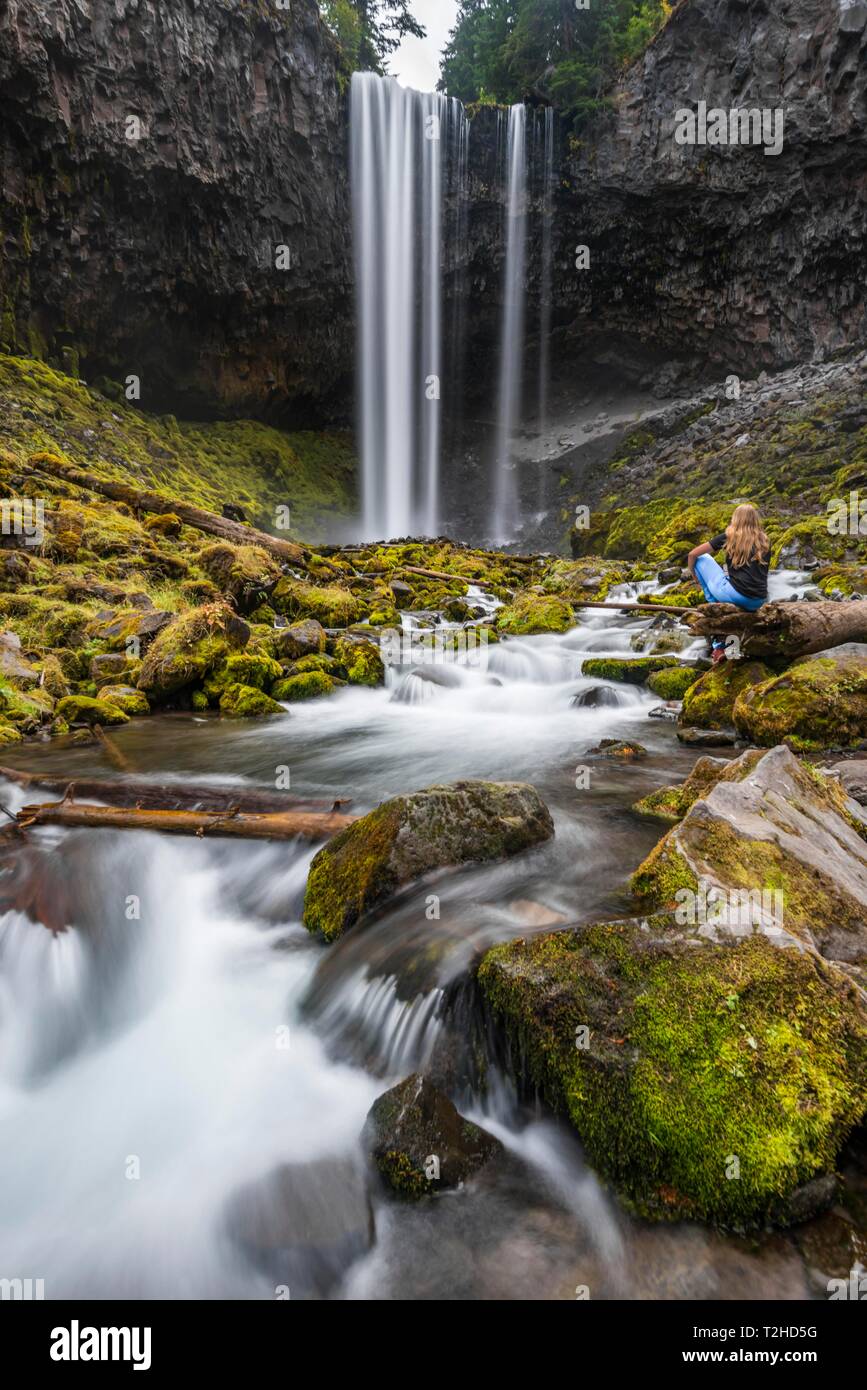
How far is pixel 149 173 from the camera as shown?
22953 millimetres

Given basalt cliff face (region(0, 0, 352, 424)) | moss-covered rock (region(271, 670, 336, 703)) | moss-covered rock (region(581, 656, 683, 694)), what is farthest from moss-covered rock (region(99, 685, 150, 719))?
basalt cliff face (region(0, 0, 352, 424))

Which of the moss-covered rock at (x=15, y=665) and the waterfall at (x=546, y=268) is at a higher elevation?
the waterfall at (x=546, y=268)

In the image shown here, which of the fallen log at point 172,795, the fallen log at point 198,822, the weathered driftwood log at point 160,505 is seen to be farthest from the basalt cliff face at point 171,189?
the fallen log at point 198,822

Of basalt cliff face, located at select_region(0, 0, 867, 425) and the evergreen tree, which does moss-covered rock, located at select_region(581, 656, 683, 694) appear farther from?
the evergreen tree

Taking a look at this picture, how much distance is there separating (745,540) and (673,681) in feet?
7.35

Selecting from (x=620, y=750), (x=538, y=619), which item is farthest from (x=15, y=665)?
(x=538, y=619)

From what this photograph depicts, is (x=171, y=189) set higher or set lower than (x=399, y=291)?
lower

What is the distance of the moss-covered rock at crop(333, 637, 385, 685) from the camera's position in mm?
9336

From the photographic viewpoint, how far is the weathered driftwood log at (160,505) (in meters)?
15.2

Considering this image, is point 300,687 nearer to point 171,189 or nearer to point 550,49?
point 171,189

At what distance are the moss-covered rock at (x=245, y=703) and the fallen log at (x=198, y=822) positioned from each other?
355 centimetres

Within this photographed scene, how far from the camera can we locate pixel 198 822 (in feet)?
13.5

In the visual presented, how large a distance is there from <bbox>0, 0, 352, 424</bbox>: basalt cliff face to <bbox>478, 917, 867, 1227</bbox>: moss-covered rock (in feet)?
92.7

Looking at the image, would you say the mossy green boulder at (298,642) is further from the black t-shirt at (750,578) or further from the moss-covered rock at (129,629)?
the black t-shirt at (750,578)
